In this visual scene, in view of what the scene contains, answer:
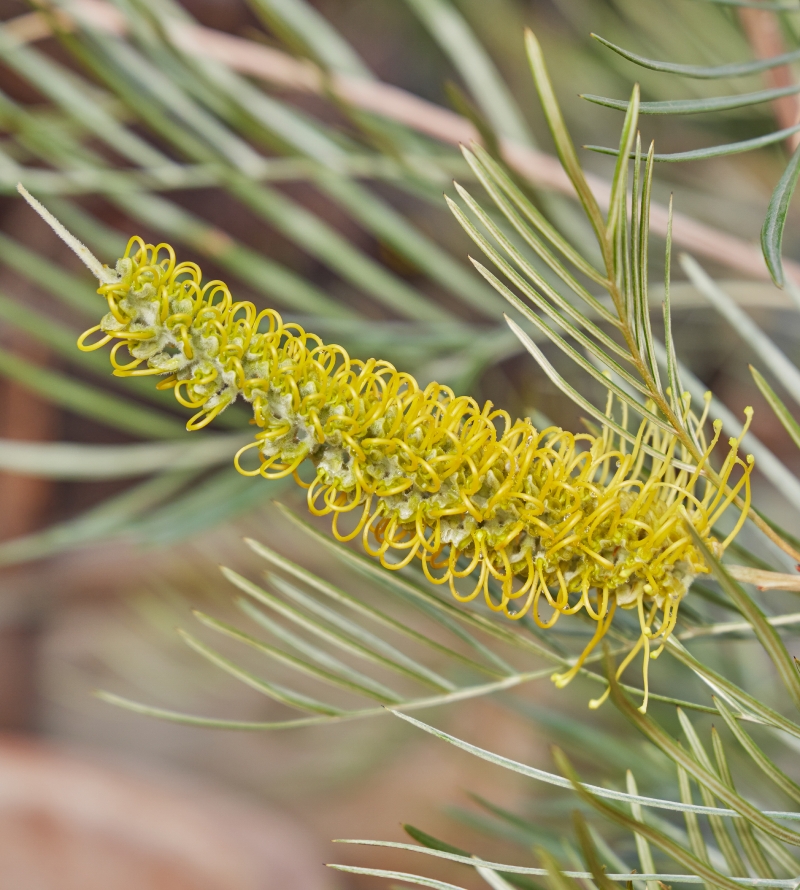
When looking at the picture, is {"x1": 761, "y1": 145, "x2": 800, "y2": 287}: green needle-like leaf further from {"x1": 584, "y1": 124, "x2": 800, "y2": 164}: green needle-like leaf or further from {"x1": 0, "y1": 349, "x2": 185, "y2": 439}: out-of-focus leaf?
{"x1": 0, "y1": 349, "x2": 185, "y2": 439}: out-of-focus leaf

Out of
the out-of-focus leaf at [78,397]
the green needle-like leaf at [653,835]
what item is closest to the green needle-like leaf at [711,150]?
the green needle-like leaf at [653,835]

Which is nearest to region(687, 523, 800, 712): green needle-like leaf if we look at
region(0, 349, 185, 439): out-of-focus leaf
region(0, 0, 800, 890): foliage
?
region(0, 0, 800, 890): foliage

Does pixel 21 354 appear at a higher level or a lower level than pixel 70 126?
lower

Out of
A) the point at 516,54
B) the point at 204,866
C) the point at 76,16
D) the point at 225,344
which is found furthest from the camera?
the point at 516,54

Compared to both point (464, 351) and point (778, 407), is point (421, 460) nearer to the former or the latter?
point (778, 407)

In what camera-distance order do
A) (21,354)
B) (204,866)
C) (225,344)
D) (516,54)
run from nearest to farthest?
(225,344) < (204,866) < (516,54) < (21,354)

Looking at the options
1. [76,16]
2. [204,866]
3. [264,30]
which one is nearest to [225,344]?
[76,16]

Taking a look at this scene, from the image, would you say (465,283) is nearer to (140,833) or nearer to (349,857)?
(140,833)

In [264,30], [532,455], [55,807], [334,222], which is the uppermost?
[264,30]

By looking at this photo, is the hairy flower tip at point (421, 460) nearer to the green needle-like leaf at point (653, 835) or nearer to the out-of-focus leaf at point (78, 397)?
the green needle-like leaf at point (653, 835)
